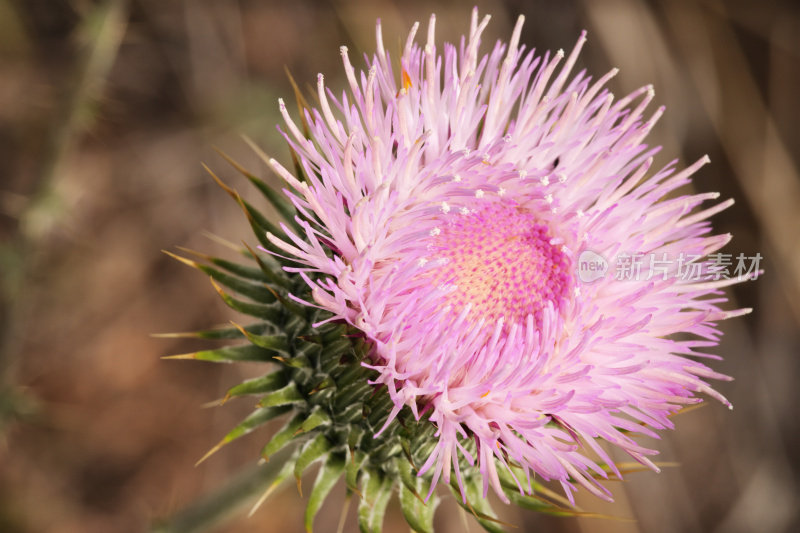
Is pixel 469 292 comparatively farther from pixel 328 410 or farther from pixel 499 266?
pixel 328 410

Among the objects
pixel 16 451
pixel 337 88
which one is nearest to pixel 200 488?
pixel 16 451

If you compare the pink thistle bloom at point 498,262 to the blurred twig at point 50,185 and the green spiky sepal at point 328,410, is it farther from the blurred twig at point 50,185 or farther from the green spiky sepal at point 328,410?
the blurred twig at point 50,185

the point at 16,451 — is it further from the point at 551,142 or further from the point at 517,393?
the point at 551,142

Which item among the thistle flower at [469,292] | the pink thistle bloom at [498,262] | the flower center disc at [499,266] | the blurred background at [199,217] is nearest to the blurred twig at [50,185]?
the blurred background at [199,217]

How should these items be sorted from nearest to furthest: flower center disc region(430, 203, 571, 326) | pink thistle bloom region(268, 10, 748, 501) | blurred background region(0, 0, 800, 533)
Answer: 1. pink thistle bloom region(268, 10, 748, 501)
2. flower center disc region(430, 203, 571, 326)
3. blurred background region(0, 0, 800, 533)

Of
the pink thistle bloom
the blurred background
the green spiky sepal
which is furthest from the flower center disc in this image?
the blurred background

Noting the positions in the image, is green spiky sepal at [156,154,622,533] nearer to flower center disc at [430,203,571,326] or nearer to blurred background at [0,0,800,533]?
flower center disc at [430,203,571,326]

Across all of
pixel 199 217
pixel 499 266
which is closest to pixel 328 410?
pixel 499 266
